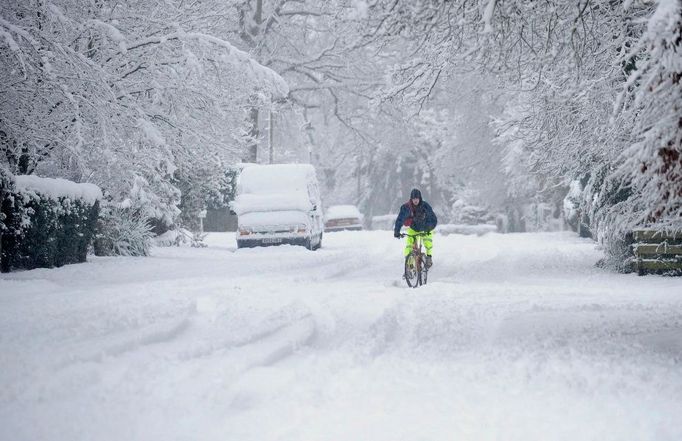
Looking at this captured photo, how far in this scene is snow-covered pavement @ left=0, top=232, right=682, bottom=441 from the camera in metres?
4.36

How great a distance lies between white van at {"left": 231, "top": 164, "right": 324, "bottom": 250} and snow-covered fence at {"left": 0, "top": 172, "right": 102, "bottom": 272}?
18.8ft

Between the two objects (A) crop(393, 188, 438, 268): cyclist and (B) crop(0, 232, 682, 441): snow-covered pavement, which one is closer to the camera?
(B) crop(0, 232, 682, 441): snow-covered pavement

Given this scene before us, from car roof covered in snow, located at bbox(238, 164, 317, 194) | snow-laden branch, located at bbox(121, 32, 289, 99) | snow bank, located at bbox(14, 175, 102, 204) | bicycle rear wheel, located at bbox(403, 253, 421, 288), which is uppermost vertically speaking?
snow-laden branch, located at bbox(121, 32, 289, 99)

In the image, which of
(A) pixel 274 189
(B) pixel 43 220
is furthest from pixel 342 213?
(B) pixel 43 220

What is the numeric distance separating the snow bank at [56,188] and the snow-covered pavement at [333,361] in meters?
1.40

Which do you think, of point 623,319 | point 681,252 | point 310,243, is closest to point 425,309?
point 623,319

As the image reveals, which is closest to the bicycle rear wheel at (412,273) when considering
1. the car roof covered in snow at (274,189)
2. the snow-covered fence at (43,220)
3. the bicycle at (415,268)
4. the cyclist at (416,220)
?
the bicycle at (415,268)

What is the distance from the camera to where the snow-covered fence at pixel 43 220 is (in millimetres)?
11125

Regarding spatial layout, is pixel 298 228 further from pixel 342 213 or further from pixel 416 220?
pixel 342 213

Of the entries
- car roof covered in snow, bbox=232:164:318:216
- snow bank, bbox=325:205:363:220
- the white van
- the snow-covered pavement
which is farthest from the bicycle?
snow bank, bbox=325:205:363:220

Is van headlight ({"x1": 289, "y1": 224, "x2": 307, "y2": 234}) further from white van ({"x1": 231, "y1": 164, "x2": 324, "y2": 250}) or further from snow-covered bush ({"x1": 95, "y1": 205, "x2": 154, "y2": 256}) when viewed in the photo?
snow-covered bush ({"x1": 95, "y1": 205, "x2": 154, "y2": 256})

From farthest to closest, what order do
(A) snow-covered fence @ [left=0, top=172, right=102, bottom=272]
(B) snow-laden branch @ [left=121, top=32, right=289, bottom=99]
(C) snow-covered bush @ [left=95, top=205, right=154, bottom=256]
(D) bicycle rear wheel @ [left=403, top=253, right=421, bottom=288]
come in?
(C) snow-covered bush @ [left=95, top=205, right=154, bottom=256] → (B) snow-laden branch @ [left=121, top=32, right=289, bottom=99] → (D) bicycle rear wheel @ [left=403, top=253, right=421, bottom=288] → (A) snow-covered fence @ [left=0, top=172, right=102, bottom=272]

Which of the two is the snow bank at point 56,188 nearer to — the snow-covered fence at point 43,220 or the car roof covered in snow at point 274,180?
the snow-covered fence at point 43,220

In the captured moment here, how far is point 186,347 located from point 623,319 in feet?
16.1
